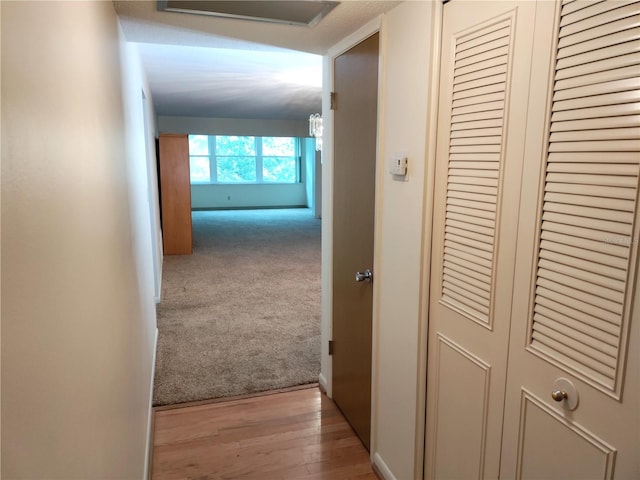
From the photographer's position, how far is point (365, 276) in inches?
88.0

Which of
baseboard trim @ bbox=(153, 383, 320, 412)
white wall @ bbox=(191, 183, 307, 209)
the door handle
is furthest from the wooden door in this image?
white wall @ bbox=(191, 183, 307, 209)

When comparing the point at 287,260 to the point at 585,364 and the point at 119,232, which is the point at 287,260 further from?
the point at 585,364

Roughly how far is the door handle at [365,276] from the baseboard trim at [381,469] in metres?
0.87

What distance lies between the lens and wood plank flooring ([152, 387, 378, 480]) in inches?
88.5

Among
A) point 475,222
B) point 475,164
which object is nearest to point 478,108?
point 475,164

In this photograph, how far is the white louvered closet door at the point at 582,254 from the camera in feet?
3.35

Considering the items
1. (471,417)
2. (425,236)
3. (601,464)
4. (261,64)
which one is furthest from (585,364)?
(261,64)

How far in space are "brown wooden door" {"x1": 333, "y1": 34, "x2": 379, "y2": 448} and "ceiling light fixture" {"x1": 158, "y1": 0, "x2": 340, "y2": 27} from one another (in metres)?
0.31

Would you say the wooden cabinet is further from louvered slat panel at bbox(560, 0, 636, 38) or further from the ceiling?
louvered slat panel at bbox(560, 0, 636, 38)

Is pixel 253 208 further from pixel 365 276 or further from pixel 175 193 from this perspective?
pixel 365 276

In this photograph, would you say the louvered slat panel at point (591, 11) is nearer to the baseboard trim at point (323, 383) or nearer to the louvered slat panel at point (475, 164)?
the louvered slat panel at point (475, 164)

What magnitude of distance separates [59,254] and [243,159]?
41.1 feet

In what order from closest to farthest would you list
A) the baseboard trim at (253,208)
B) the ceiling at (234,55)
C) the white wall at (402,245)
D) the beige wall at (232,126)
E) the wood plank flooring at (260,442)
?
the white wall at (402,245) → the ceiling at (234,55) → the wood plank flooring at (260,442) → the beige wall at (232,126) → the baseboard trim at (253,208)

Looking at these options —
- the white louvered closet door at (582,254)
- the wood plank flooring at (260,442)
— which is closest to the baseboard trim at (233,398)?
the wood plank flooring at (260,442)
